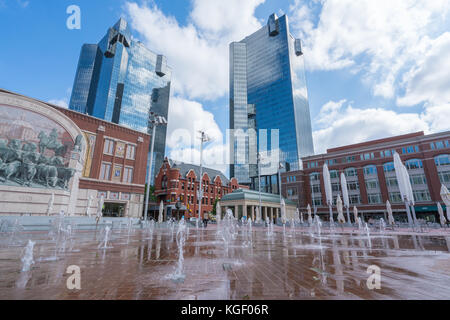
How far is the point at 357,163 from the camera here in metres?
51.1

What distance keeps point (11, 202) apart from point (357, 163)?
63.7 metres

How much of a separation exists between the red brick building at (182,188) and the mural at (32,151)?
27214 millimetres

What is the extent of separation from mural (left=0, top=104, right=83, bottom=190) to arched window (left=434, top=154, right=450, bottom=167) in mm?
66179

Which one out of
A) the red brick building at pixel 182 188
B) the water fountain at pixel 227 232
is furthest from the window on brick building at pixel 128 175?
the water fountain at pixel 227 232

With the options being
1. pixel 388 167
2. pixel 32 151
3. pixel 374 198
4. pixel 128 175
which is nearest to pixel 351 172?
pixel 388 167

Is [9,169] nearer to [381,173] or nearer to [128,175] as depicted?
[128,175]

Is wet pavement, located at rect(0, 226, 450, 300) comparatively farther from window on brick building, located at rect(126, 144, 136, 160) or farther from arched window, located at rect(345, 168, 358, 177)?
arched window, located at rect(345, 168, 358, 177)

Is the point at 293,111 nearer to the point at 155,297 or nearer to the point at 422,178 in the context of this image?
the point at 422,178

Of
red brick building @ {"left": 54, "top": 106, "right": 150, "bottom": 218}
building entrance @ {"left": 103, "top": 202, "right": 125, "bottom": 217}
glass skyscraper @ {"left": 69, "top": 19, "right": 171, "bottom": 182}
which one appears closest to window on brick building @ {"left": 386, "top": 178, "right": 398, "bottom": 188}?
red brick building @ {"left": 54, "top": 106, "right": 150, "bottom": 218}

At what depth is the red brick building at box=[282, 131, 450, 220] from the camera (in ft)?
138

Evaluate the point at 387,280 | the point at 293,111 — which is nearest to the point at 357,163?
the point at 293,111

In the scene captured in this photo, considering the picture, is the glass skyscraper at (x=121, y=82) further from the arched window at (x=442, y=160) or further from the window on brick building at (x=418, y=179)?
the arched window at (x=442, y=160)
